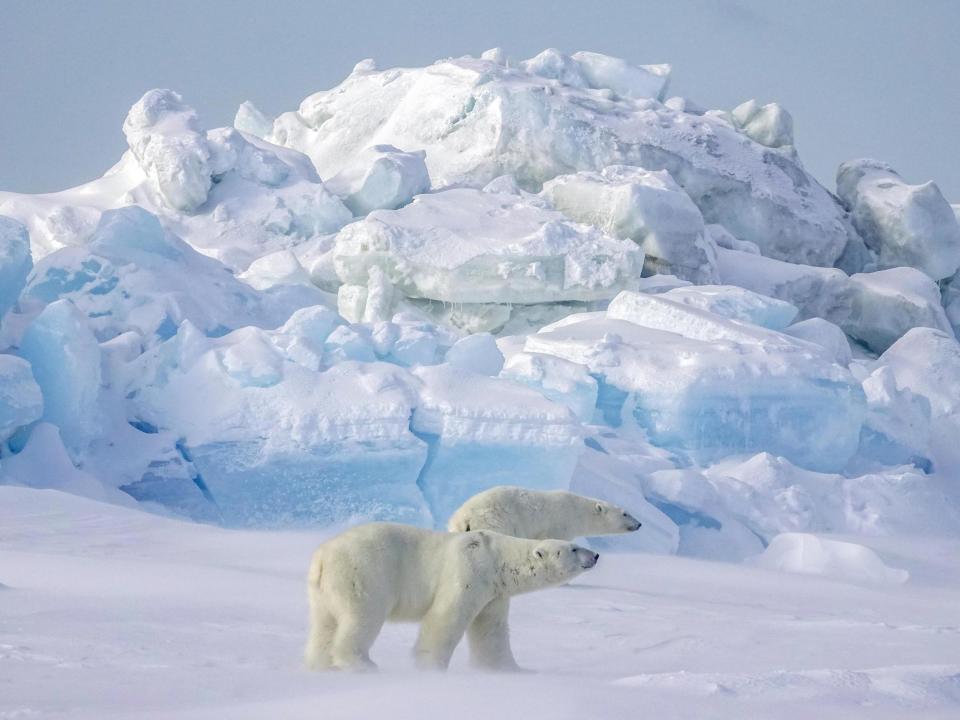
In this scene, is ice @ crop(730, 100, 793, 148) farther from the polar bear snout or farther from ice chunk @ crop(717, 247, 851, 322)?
the polar bear snout

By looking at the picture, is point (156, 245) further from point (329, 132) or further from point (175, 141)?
point (329, 132)

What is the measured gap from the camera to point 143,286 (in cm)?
1104

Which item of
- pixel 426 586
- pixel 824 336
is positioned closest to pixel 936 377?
pixel 824 336

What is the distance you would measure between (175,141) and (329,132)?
6792mm

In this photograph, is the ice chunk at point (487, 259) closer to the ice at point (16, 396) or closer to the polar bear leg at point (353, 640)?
the ice at point (16, 396)

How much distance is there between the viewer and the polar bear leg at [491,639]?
3654 mm

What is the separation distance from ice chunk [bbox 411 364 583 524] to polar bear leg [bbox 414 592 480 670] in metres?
4.54

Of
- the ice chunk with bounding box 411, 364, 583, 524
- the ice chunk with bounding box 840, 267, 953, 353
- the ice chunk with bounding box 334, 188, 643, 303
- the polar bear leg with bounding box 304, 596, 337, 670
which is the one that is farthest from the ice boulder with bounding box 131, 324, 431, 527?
the ice chunk with bounding box 840, 267, 953, 353

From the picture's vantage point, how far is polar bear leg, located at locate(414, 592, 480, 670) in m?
3.57

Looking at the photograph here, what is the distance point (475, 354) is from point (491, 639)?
6661 mm

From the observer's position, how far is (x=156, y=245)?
11969 millimetres

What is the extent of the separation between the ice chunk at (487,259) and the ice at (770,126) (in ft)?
27.0

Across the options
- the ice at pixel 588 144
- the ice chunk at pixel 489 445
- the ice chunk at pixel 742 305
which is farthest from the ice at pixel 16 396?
the ice at pixel 588 144

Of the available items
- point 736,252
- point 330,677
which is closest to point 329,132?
point 736,252
